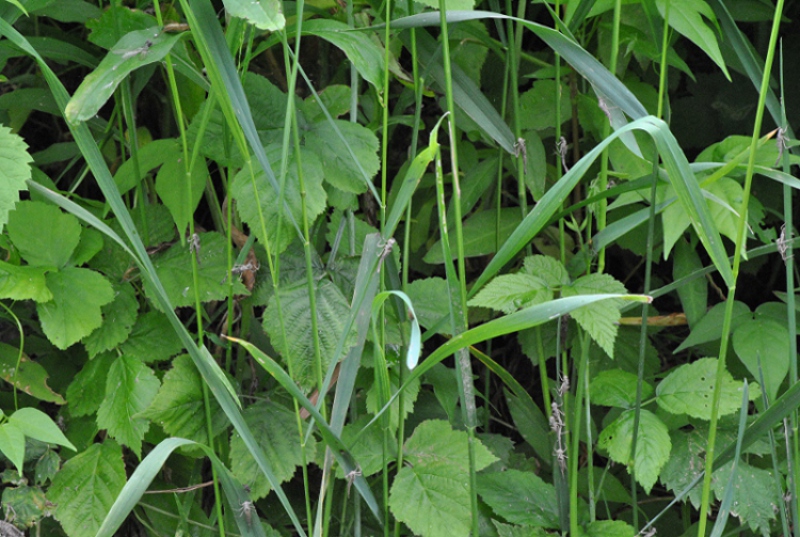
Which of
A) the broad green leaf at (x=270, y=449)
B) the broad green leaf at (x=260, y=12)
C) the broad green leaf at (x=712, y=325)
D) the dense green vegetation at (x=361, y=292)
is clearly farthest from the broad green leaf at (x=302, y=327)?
the broad green leaf at (x=712, y=325)

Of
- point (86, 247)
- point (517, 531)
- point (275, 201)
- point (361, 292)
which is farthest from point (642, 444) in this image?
point (86, 247)

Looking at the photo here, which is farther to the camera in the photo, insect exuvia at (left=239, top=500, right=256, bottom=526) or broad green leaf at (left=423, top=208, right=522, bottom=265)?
broad green leaf at (left=423, top=208, right=522, bottom=265)

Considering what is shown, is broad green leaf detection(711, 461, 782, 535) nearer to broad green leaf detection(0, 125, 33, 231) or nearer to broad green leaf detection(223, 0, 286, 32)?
broad green leaf detection(223, 0, 286, 32)

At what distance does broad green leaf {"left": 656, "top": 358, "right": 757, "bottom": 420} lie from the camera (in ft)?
2.98

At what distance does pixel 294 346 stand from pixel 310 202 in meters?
0.16

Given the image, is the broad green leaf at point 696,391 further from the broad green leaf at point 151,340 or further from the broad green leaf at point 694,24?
the broad green leaf at point 151,340

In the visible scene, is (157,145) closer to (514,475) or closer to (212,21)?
(212,21)

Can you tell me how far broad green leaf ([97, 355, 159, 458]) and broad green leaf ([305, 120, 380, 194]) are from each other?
1.12 feet

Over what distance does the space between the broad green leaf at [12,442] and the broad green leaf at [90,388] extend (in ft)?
0.57

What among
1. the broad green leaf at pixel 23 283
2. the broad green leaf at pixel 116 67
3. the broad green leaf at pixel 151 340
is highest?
the broad green leaf at pixel 116 67

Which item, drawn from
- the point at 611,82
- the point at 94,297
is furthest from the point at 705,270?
the point at 94,297

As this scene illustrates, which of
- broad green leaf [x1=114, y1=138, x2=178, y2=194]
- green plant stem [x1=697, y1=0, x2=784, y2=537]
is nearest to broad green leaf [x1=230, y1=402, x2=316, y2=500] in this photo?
broad green leaf [x1=114, y1=138, x2=178, y2=194]

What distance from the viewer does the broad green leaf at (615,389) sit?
945 millimetres

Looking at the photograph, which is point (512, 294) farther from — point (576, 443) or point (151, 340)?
point (151, 340)
